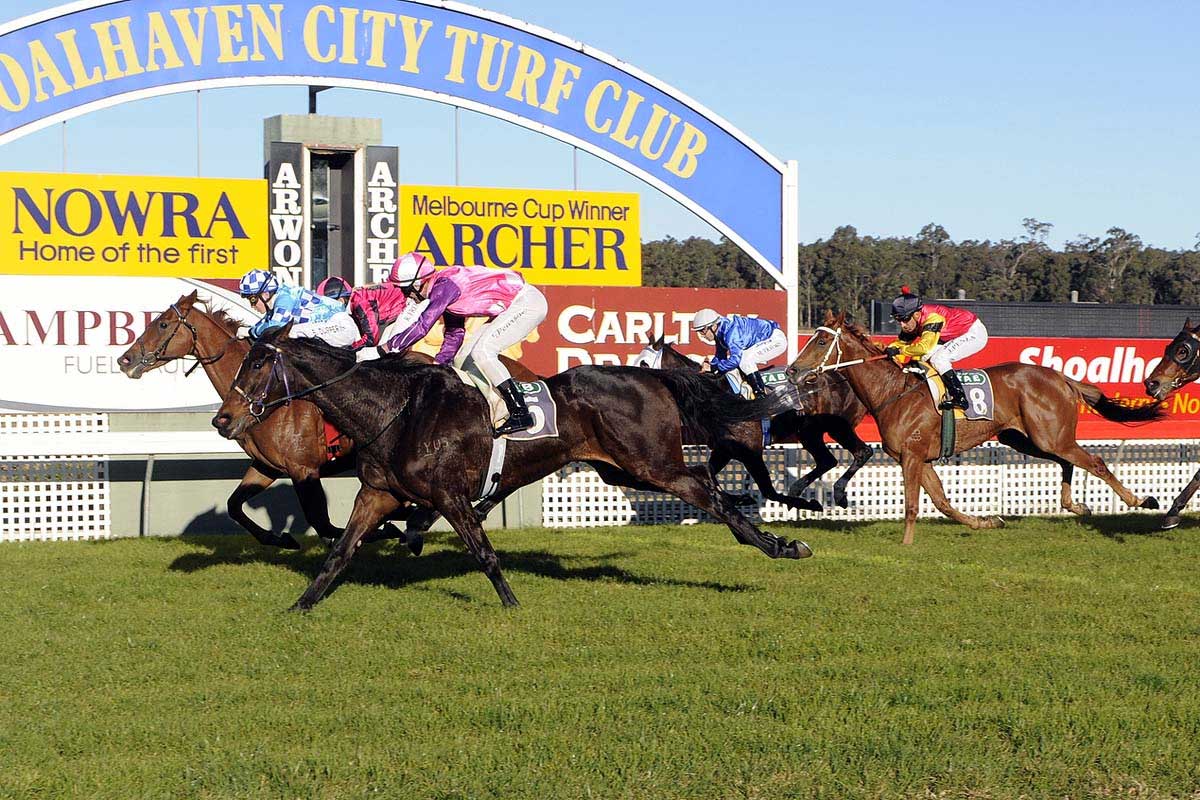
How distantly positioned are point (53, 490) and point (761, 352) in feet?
20.5

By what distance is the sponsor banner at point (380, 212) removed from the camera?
13914mm

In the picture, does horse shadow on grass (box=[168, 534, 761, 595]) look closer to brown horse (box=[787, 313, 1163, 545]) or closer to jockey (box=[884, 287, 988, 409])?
brown horse (box=[787, 313, 1163, 545])

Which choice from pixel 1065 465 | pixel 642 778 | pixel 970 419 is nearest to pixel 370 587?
pixel 642 778

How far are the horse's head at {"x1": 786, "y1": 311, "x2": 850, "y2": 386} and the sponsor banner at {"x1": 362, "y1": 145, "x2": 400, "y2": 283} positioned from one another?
174 inches

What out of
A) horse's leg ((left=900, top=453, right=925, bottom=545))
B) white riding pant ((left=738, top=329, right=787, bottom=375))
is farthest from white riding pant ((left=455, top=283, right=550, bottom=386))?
horse's leg ((left=900, top=453, right=925, bottom=545))

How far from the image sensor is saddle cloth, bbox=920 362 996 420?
11961 mm

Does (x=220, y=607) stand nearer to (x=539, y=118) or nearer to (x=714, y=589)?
(x=714, y=589)

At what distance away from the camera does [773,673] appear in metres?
6.29

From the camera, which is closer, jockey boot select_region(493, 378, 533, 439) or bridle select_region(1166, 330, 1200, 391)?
jockey boot select_region(493, 378, 533, 439)

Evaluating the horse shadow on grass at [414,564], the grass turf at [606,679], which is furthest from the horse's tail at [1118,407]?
the horse shadow on grass at [414,564]

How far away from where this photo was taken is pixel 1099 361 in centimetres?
1591

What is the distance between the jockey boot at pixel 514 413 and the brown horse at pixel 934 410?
12.0 feet

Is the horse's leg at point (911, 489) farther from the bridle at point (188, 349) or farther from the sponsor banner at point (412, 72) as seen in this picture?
the bridle at point (188, 349)

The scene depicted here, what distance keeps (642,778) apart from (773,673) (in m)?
1.67
